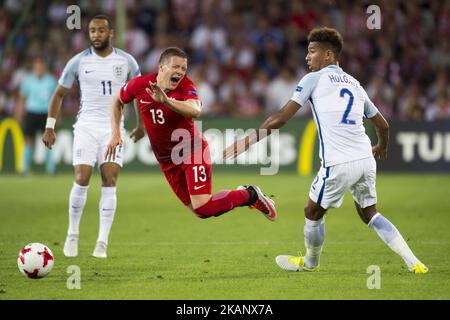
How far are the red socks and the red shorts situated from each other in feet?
0.39

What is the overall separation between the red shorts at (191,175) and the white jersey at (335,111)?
1.28 m

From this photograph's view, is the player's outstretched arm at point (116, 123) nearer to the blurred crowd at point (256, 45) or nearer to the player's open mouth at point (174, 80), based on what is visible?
the player's open mouth at point (174, 80)

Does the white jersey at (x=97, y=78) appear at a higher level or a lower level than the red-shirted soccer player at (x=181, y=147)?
higher

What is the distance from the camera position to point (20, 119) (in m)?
20.7

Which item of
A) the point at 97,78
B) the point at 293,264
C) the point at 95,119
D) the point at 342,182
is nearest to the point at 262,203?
the point at 293,264

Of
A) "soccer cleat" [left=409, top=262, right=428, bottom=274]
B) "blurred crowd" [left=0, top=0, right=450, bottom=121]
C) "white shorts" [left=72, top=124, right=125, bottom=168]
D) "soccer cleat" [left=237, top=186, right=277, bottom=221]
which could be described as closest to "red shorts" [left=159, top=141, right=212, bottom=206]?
"soccer cleat" [left=237, top=186, right=277, bottom=221]

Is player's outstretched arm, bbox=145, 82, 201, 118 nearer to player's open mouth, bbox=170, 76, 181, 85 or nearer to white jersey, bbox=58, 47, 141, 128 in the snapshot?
player's open mouth, bbox=170, 76, 181, 85

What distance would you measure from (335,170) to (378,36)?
46.6 ft

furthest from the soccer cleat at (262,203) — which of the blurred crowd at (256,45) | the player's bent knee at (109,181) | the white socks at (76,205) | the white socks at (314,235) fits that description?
the blurred crowd at (256,45)

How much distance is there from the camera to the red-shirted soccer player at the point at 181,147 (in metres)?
8.67

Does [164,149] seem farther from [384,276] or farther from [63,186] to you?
[63,186]

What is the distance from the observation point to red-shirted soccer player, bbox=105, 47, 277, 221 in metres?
8.67

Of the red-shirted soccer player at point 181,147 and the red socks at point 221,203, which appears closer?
the red-shirted soccer player at point 181,147
